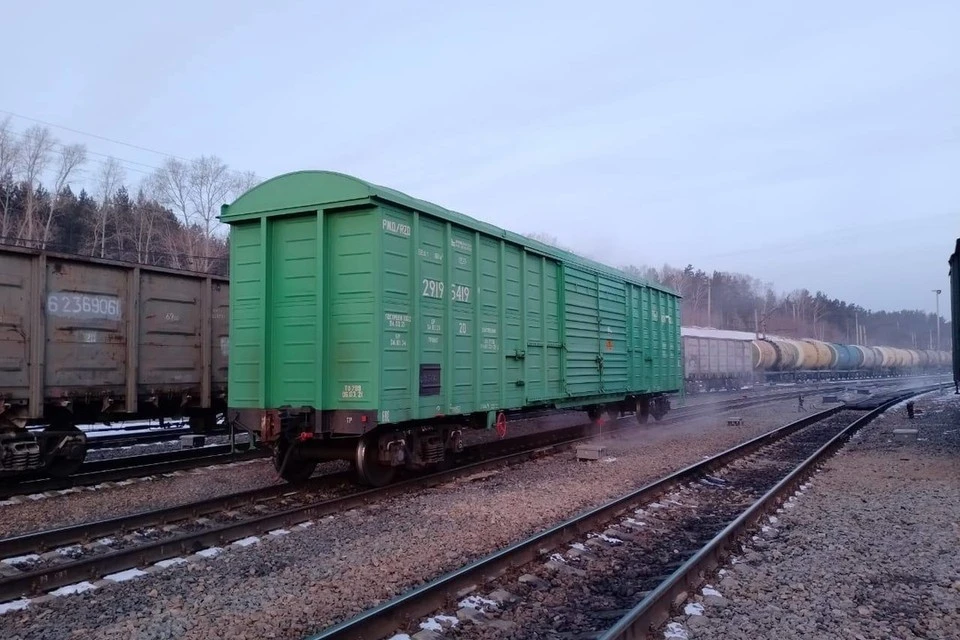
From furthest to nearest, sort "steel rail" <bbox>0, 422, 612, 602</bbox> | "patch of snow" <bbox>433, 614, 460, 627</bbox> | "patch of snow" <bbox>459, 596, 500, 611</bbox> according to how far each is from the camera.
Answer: "steel rail" <bbox>0, 422, 612, 602</bbox>, "patch of snow" <bbox>459, 596, 500, 611</bbox>, "patch of snow" <bbox>433, 614, 460, 627</bbox>

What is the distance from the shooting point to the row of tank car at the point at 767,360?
34.6 meters

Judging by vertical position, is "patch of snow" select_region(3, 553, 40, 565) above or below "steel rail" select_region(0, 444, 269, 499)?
below

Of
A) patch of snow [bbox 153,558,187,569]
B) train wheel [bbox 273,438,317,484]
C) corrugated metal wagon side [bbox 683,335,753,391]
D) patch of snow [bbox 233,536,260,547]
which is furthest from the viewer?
corrugated metal wagon side [bbox 683,335,753,391]

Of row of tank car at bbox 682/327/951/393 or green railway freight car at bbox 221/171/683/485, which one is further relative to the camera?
row of tank car at bbox 682/327/951/393

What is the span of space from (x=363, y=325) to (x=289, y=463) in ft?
7.63

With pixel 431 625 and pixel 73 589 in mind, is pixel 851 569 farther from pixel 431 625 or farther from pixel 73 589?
pixel 73 589

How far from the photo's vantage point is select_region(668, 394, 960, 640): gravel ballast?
468cm

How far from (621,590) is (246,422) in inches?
206

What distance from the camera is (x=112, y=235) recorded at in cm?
4312

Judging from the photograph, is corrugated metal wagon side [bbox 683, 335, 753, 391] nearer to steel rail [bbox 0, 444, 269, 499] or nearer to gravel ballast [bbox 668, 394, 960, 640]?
gravel ballast [bbox 668, 394, 960, 640]

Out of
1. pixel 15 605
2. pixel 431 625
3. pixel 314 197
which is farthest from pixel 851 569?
pixel 314 197

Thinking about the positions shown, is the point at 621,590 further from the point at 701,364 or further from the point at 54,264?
the point at 701,364

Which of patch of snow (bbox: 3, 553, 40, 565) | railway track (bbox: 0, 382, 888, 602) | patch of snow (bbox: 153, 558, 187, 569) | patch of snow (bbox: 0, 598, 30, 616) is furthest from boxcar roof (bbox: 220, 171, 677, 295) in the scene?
patch of snow (bbox: 0, 598, 30, 616)

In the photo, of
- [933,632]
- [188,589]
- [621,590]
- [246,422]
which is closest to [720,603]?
[621,590]
